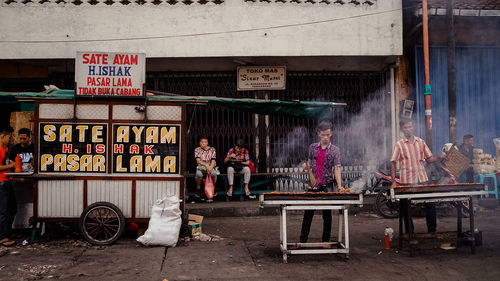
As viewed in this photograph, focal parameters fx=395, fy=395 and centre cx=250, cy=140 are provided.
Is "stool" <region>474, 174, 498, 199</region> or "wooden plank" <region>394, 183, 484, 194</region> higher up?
"wooden plank" <region>394, 183, 484, 194</region>

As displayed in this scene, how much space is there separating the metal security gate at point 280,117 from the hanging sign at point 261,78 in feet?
0.74

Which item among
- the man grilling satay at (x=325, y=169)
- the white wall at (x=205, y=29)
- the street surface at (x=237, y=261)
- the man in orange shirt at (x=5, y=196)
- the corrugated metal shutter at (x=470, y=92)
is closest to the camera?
the street surface at (x=237, y=261)

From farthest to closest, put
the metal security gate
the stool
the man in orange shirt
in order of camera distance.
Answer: the metal security gate < the stool < the man in orange shirt

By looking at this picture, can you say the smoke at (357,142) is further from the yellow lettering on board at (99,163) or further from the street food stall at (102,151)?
the yellow lettering on board at (99,163)

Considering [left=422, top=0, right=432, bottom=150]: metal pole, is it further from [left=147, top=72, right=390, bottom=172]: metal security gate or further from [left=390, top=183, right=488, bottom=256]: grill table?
[left=390, top=183, right=488, bottom=256]: grill table

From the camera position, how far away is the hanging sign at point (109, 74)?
6527 millimetres

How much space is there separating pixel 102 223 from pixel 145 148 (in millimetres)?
1408

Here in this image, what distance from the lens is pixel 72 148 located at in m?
6.62

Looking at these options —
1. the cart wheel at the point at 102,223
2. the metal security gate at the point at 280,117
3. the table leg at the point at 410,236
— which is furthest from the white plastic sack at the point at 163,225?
the metal security gate at the point at 280,117

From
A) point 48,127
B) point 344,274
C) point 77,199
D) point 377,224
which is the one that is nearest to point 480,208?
point 377,224

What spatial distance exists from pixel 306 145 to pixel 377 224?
328 centimetres

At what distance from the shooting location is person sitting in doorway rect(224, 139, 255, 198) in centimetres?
1005

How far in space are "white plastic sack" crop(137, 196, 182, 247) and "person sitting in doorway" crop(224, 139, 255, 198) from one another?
3.73 metres

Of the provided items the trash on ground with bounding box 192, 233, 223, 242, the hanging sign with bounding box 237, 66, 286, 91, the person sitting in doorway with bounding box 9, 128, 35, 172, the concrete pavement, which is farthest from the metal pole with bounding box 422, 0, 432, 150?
the person sitting in doorway with bounding box 9, 128, 35, 172
